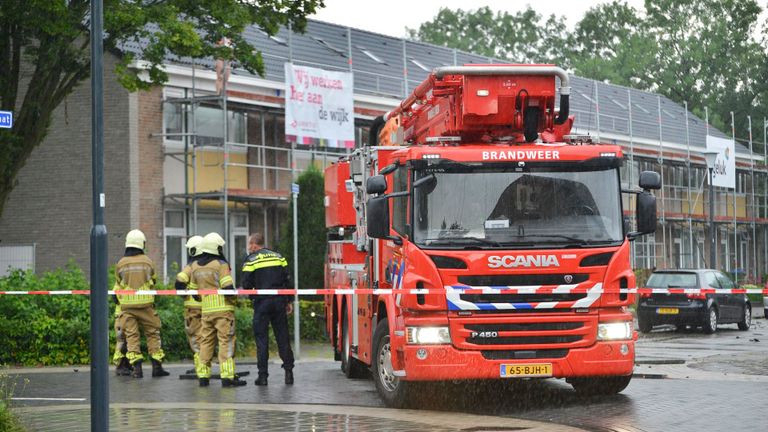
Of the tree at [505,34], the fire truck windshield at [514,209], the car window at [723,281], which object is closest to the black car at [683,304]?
the car window at [723,281]

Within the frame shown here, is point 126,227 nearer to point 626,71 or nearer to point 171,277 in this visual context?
point 171,277

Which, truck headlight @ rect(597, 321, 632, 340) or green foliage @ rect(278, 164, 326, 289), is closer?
truck headlight @ rect(597, 321, 632, 340)

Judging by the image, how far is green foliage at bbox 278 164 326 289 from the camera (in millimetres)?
26266

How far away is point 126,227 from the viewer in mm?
28031

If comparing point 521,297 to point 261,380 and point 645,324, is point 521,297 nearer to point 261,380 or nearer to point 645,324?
point 261,380

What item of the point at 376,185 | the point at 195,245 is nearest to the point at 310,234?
the point at 195,245

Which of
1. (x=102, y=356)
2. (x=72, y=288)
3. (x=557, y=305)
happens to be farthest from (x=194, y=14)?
(x=102, y=356)

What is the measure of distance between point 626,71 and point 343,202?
212 ft

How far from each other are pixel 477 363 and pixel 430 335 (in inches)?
20.5

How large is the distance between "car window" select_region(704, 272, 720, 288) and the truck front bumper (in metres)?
15.8

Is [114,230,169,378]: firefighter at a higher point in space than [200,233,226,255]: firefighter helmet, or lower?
lower

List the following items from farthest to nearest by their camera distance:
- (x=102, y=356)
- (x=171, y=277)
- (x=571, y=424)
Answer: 1. (x=171, y=277)
2. (x=571, y=424)
3. (x=102, y=356)

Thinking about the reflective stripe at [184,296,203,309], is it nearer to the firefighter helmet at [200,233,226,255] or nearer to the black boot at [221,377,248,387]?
the firefighter helmet at [200,233,226,255]

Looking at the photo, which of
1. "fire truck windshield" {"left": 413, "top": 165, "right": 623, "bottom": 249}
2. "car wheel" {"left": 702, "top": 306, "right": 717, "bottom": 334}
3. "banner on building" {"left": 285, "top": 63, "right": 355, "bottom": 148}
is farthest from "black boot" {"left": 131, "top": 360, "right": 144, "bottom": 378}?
"car wheel" {"left": 702, "top": 306, "right": 717, "bottom": 334}
